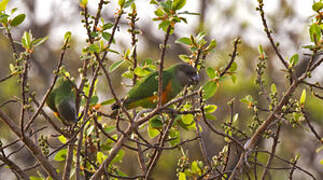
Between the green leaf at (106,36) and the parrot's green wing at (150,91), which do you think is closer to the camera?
the green leaf at (106,36)

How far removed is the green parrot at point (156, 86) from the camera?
2979 mm

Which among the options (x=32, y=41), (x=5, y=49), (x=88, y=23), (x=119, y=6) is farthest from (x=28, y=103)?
(x=5, y=49)

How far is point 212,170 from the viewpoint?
2.38m

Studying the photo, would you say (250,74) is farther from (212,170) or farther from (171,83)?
(212,170)

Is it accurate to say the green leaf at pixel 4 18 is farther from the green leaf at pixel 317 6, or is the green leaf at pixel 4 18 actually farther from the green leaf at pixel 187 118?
the green leaf at pixel 317 6

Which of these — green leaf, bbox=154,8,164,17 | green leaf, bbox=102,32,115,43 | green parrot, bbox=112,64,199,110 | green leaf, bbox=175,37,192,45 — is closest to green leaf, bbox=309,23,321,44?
green leaf, bbox=175,37,192,45

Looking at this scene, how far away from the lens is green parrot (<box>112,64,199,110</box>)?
117 inches

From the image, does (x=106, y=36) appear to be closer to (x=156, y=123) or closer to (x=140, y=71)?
(x=140, y=71)

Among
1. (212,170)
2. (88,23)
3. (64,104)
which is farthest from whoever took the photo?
(64,104)

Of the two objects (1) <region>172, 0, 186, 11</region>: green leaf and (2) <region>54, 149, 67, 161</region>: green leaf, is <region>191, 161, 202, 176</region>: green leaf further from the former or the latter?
(1) <region>172, 0, 186, 11</region>: green leaf

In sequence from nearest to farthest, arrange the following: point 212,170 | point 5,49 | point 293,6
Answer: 1. point 212,170
2. point 293,6
3. point 5,49

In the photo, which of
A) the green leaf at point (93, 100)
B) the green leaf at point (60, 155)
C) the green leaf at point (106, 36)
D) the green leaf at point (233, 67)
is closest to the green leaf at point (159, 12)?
the green leaf at point (106, 36)

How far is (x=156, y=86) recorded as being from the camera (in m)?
3.19

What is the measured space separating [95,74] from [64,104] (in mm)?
1286
